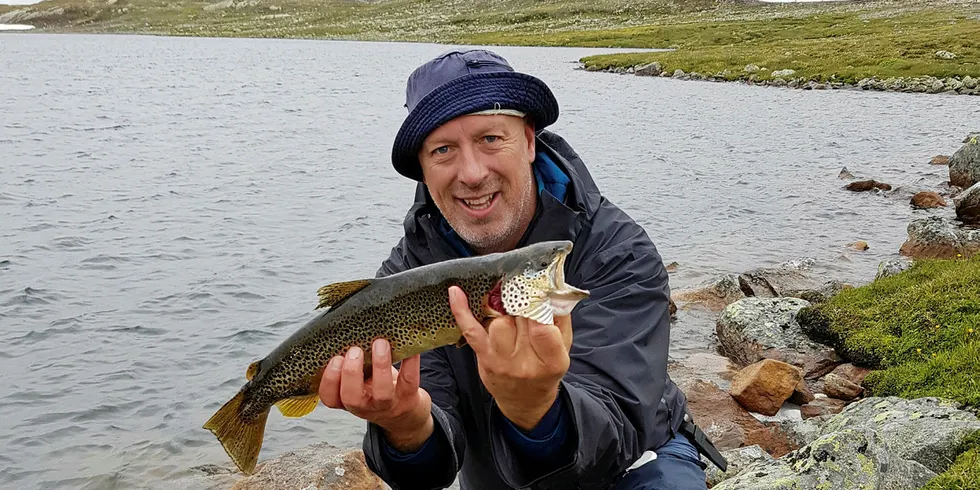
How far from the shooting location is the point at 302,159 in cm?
2542

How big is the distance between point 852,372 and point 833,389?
0.60m

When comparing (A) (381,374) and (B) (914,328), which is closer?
(A) (381,374)

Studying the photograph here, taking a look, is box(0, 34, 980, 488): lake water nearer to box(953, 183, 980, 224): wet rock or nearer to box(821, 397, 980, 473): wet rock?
box(953, 183, 980, 224): wet rock

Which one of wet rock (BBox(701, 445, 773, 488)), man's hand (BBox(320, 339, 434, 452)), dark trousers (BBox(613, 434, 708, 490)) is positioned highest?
man's hand (BBox(320, 339, 434, 452))

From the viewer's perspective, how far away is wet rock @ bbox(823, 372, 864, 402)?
811 centimetres

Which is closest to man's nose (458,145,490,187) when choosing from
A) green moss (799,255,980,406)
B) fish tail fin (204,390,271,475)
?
fish tail fin (204,390,271,475)

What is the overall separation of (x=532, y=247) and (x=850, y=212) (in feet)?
58.8

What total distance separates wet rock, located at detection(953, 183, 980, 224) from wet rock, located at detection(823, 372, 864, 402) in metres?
10.0

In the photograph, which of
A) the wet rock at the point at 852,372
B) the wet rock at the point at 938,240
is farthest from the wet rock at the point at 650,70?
the wet rock at the point at 852,372

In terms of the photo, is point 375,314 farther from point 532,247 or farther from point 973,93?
point 973,93

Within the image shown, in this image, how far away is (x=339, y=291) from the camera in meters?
3.69

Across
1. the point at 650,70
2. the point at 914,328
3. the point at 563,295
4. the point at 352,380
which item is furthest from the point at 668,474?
the point at 650,70

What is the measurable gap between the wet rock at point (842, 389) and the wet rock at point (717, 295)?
153 inches

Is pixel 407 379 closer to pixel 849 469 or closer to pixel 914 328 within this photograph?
pixel 849 469
